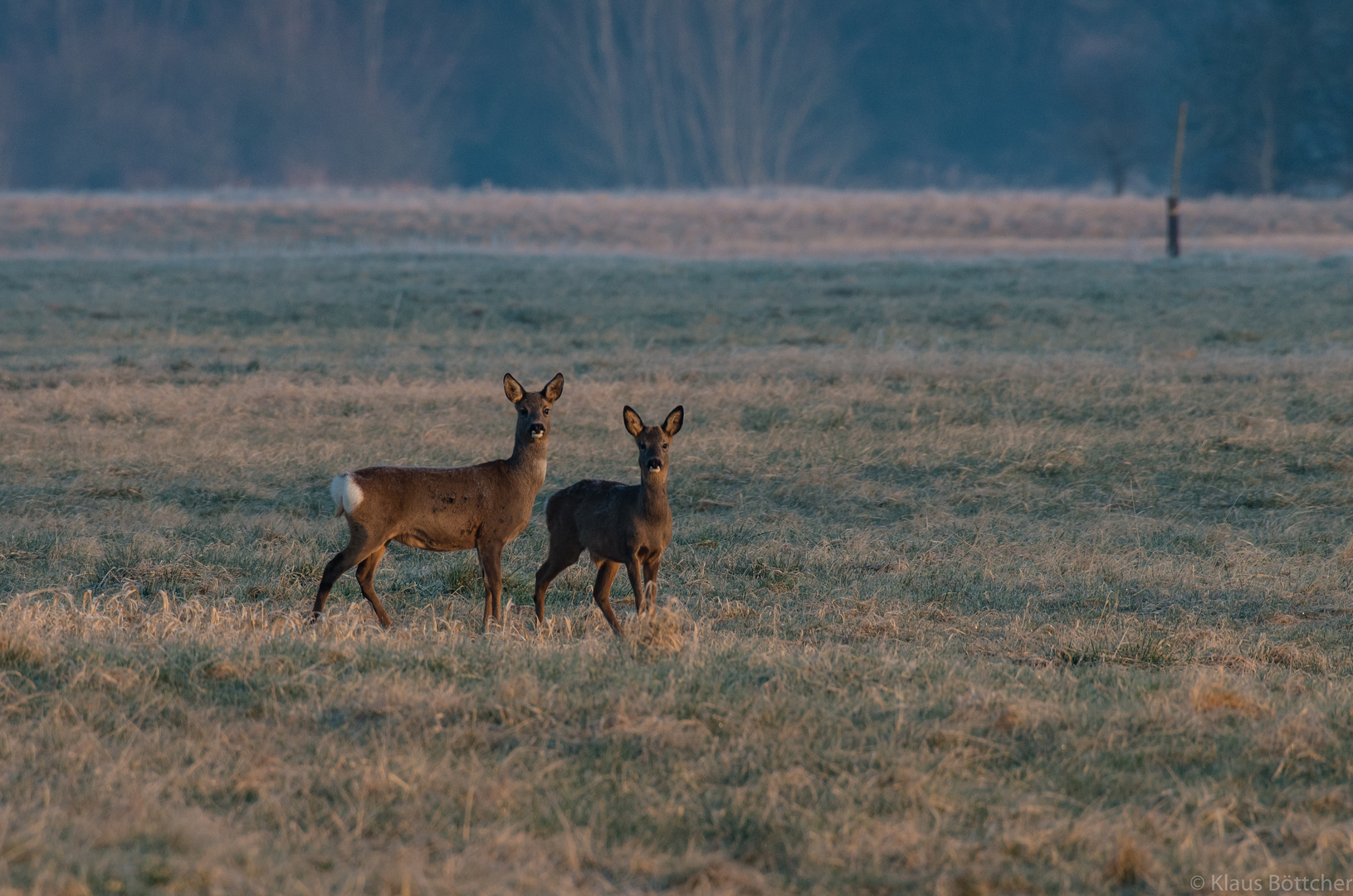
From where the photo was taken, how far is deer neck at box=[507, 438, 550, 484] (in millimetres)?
7227

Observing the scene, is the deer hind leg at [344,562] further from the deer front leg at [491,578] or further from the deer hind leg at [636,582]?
the deer hind leg at [636,582]

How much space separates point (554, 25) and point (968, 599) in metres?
102

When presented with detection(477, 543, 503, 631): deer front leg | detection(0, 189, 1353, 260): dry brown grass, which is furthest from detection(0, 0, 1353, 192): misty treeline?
detection(477, 543, 503, 631): deer front leg

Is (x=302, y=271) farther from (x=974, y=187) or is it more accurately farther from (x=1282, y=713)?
(x=974, y=187)

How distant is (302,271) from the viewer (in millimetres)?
28312

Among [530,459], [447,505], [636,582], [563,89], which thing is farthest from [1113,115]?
[636,582]

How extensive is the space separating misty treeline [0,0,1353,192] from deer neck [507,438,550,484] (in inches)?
3272

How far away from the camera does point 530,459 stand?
285 inches

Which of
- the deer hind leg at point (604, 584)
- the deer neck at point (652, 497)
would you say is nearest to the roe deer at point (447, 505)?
the deer hind leg at point (604, 584)

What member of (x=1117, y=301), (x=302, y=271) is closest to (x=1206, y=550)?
(x=1117, y=301)

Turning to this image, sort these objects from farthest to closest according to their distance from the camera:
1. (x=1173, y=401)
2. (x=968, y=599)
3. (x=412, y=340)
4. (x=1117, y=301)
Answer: (x=1117, y=301), (x=412, y=340), (x=1173, y=401), (x=968, y=599)

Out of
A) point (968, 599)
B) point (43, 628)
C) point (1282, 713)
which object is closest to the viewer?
point (1282, 713)

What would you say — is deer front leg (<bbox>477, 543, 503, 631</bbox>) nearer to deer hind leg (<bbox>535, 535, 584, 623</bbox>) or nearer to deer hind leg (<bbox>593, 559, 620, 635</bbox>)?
deer hind leg (<bbox>535, 535, 584, 623</bbox>)

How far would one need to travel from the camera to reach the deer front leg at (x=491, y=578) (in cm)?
690
